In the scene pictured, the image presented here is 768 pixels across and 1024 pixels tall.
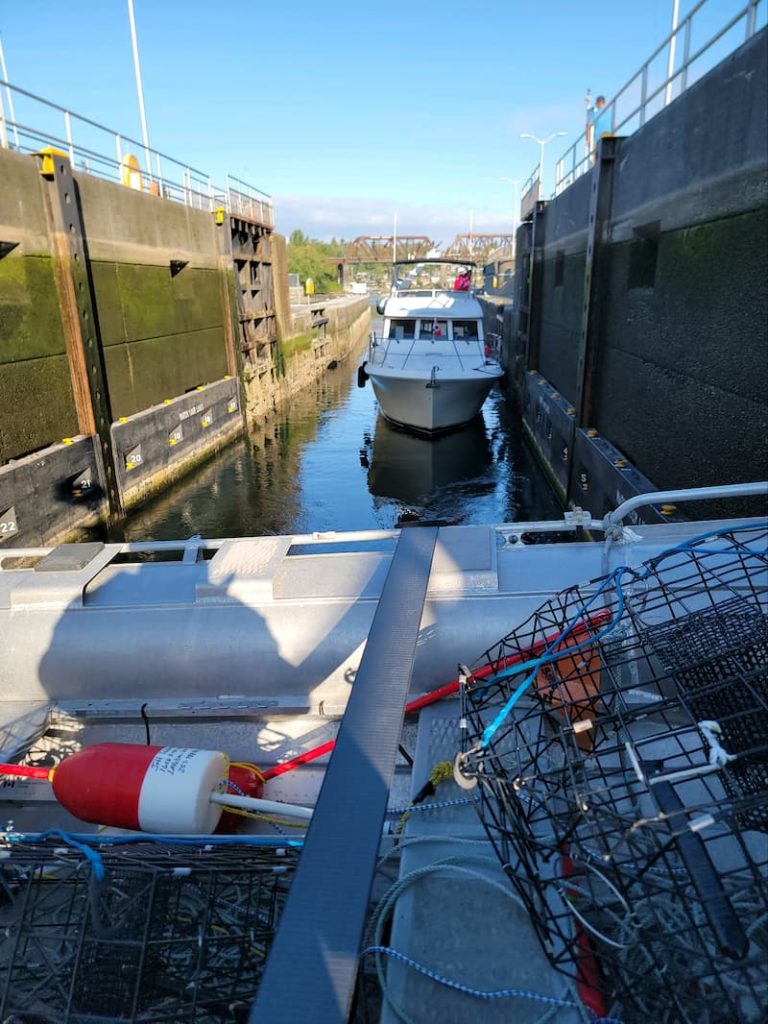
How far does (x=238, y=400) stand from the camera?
16672 mm

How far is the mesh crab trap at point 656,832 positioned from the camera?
51.4 inches

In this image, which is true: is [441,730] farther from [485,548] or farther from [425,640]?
[485,548]

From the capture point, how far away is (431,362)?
15.8 metres

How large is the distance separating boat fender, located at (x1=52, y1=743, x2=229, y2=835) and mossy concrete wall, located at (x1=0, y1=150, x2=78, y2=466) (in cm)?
641

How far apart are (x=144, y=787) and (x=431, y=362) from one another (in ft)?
47.3

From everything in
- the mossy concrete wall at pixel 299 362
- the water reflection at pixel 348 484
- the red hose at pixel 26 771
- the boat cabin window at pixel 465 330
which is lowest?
the water reflection at pixel 348 484

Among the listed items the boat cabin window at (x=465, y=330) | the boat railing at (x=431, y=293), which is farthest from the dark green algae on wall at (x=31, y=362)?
the boat railing at (x=431, y=293)

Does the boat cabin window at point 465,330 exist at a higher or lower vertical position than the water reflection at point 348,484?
higher

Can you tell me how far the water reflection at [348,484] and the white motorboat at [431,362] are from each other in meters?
0.69

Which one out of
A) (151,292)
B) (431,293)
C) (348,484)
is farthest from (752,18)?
(431,293)

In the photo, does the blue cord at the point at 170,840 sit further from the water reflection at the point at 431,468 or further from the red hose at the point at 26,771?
the water reflection at the point at 431,468

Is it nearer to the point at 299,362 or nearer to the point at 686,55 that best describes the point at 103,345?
the point at 686,55

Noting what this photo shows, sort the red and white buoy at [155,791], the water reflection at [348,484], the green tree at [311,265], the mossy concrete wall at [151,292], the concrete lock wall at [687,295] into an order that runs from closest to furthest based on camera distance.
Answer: the red and white buoy at [155,791], the concrete lock wall at [687,295], the mossy concrete wall at [151,292], the water reflection at [348,484], the green tree at [311,265]

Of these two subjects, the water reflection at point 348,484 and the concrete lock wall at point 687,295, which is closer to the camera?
the concrete lock wall at point 687,295
